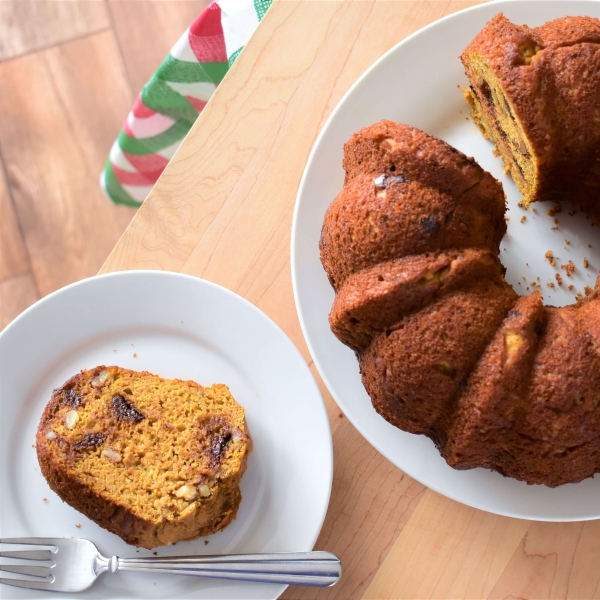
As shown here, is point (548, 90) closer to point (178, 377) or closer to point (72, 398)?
point (178, 377)

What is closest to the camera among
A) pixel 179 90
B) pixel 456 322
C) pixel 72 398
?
pixel 456 322

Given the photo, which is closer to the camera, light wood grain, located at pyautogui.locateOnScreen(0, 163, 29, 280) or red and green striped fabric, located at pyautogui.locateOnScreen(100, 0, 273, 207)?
red and green striped fabric, located at pyautogui.locateOnScreen(100, 0, 273, 207)

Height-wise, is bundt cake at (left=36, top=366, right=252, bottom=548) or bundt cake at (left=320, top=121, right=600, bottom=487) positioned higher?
bundt cake at (left=320, top=121, right=600, bottom=487)

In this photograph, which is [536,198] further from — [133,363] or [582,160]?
[133,363]

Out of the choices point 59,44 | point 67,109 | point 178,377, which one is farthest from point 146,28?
point 178,377

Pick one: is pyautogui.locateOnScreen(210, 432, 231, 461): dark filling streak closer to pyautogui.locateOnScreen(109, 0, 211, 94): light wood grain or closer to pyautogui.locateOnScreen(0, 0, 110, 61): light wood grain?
pyautogui.locateOnScreen(109, 0, 211, 94): light wood grain

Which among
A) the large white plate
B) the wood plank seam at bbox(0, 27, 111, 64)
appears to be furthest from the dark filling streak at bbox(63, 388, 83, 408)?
the wood plank seam at bbox(0, 27, 111, 64)

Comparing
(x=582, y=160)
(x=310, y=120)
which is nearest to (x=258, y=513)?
(x=310, y=120)

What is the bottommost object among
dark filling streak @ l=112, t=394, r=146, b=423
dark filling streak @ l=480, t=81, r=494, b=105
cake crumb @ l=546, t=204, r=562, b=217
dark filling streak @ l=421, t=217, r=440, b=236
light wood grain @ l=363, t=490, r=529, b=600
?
light wood grain @ l=363, t=490, r=529, b=600
